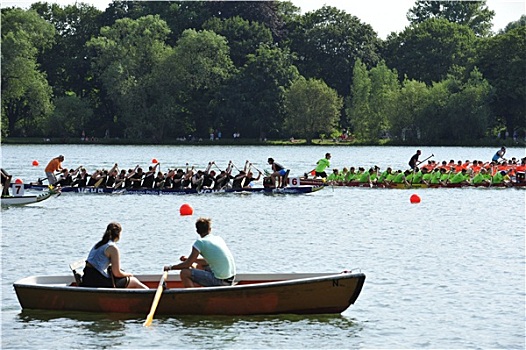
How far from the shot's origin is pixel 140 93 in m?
84.2

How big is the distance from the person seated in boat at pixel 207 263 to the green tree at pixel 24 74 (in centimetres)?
6933

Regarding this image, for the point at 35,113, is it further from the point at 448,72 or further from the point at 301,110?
the point at 448,72

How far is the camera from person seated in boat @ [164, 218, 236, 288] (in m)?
14.4

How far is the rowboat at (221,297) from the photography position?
14500 millimetres

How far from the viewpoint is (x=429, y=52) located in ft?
330

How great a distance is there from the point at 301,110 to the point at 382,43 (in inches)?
810

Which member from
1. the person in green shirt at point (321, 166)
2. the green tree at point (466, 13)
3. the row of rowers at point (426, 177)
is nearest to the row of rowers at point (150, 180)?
the person in green shirt at point (321, 166)

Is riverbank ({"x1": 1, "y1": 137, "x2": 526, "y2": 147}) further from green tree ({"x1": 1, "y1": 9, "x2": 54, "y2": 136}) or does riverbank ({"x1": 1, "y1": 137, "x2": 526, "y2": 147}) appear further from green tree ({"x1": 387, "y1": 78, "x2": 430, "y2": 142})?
green tree ({"x1": 387, "y1": 78, "x2": 430, "y2": 142})

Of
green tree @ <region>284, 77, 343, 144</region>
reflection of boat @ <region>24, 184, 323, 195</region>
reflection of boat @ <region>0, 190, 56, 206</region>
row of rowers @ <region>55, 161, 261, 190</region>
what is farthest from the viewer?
green tree @ <region>284, 77, 343, 144</region>

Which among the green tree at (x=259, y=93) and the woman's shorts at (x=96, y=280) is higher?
the green tree at (x=259, y=93)

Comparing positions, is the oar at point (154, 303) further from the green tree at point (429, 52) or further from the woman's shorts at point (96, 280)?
the green tree at point (429, 52)

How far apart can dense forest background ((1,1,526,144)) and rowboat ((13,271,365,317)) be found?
68.4 meters

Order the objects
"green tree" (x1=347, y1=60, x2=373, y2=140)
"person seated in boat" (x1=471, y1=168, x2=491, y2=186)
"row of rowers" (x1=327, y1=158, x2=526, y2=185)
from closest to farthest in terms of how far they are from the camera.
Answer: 1. "person seated in boat" (x1=471, y1=168, x2=491, y2=186)
2. "row of rowers" (x1=327, y1=158, x2=526, y2=185)
3. "green tree" (x1=347, y1=60, x2=373, y2=140)

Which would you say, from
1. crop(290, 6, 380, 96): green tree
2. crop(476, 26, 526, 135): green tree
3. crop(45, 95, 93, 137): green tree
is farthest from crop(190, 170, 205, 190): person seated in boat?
crop(290, 6, 380, 96): green tree
